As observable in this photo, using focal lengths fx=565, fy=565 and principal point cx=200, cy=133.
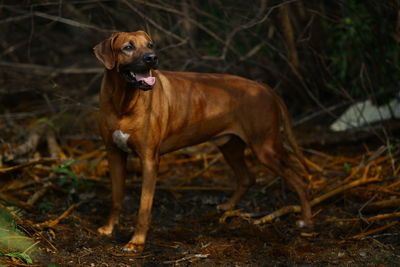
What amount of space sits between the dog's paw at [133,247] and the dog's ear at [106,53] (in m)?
1.39

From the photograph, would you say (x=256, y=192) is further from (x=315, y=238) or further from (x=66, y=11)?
(x=66, y=11)

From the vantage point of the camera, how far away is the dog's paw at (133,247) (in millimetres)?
4406

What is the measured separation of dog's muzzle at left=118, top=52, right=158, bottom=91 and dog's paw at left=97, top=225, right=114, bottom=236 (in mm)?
1326

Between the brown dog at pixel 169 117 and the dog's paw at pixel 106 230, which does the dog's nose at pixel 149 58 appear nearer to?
the brown dog at pixel 169 117

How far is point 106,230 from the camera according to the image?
481cm

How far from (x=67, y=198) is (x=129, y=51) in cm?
199

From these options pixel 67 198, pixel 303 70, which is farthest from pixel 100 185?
pixel 303 70

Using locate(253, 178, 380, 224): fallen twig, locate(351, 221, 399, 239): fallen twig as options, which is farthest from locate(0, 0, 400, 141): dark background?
locate(351, 221, 399, 239): fallen twig

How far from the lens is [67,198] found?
558 centimetres

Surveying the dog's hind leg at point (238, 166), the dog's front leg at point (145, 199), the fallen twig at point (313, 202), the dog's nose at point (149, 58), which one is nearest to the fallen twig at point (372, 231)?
the fallen twig at point (313, 202)

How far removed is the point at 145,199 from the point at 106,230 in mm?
520

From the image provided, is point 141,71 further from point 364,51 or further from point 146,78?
point 364,51

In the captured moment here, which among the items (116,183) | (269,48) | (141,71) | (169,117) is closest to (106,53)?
Result: (141,71)

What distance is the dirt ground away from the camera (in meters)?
4.26
